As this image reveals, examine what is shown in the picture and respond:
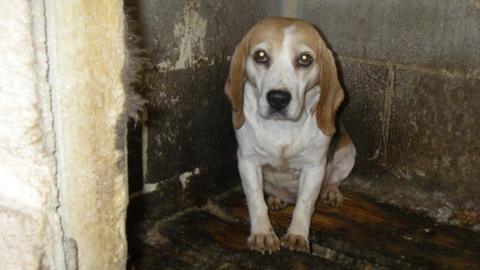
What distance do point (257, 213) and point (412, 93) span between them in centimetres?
141

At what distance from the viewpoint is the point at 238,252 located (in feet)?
10.9

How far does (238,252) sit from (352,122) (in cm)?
151

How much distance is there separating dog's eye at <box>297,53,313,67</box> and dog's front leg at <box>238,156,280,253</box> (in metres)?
0.73

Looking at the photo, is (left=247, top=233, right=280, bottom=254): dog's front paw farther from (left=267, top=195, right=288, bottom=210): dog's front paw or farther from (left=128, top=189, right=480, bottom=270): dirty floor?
(left=267, top=195, right=288, bottom=210): dog's front paw

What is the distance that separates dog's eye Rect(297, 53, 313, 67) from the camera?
126 inches

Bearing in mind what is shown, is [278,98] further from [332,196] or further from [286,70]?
[332,196]

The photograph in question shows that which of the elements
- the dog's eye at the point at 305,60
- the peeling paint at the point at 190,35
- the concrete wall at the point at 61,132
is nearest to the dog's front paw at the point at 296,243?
the dog's eye at the point at 305,60

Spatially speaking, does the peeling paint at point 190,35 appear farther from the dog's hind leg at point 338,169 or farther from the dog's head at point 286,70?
the dog's hind leg at point 338,169

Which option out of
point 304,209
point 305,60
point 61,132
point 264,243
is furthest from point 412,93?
point 61,132

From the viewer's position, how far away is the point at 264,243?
3.31 m

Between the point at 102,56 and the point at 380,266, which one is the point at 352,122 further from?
the point at 102,56

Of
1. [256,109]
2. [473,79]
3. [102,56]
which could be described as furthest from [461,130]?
[102,56]

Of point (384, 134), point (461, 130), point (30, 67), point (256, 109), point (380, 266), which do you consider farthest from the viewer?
point (384, 134)

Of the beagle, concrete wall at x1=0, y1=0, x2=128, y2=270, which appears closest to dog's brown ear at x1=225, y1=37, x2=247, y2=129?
the beagle
